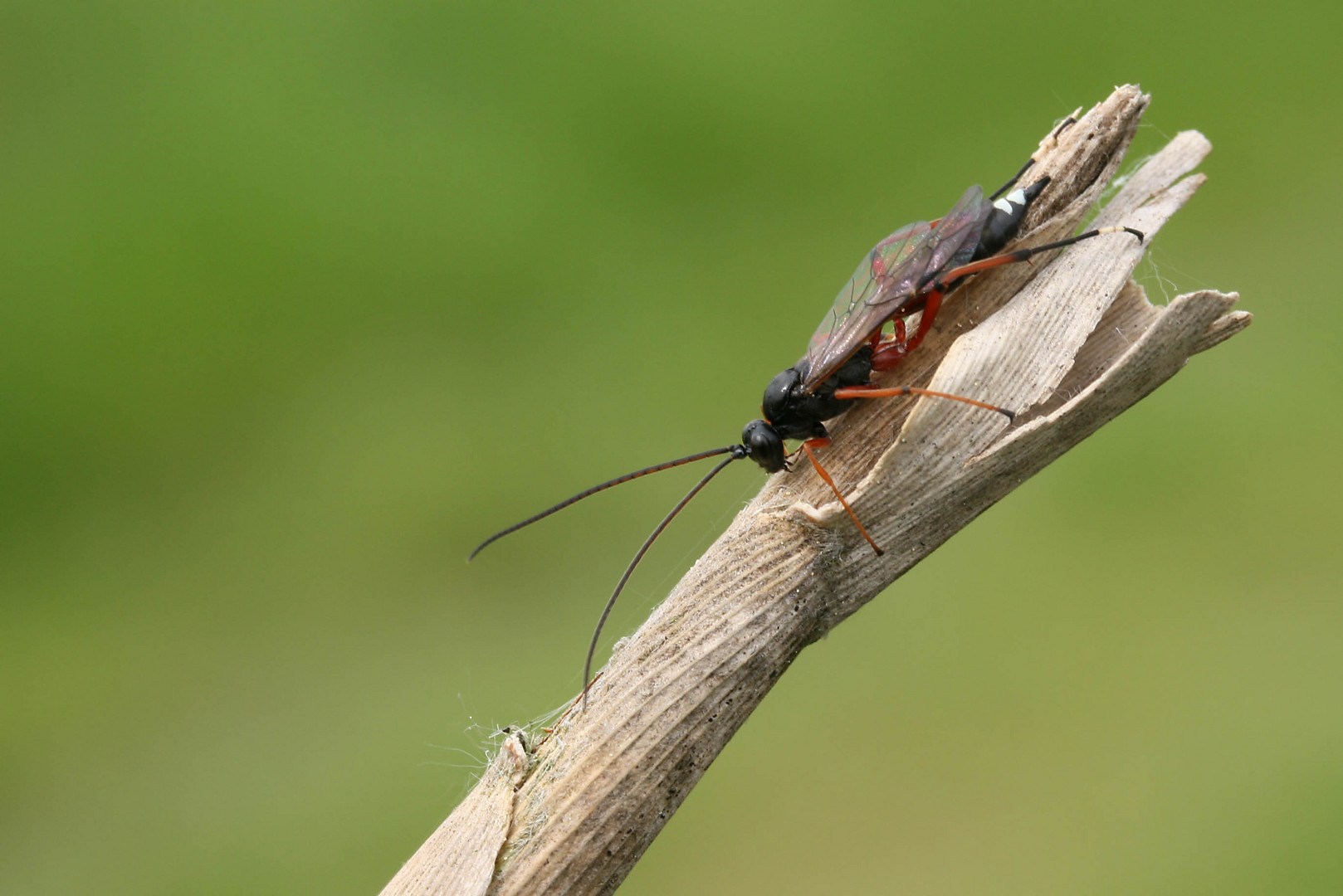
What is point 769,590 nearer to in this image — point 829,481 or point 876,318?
point 829,481

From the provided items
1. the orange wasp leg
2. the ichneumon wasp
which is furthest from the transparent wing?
the orange wasp leg

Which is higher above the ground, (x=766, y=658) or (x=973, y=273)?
(x=973, y=273)

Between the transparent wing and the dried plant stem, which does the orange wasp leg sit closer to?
the dried plant stem

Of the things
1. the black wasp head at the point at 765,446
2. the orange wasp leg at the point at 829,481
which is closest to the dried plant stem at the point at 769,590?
the orange wasp leg at the point at 829,481

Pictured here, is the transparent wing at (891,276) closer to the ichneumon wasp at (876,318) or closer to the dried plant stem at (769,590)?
the ichneumon wasp at (876,318)

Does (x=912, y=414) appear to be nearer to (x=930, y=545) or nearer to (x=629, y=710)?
(x=930, y=545)

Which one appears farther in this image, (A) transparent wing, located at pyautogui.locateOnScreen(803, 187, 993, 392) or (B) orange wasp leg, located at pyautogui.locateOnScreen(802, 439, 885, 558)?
(A) transparent wing, located at pyautogui.locateOnScreen(803, 187, 993, 392)

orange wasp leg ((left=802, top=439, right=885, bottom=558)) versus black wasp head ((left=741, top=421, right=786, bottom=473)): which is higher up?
black wasp head ((left=741, top=421, right=786, bottom=473))

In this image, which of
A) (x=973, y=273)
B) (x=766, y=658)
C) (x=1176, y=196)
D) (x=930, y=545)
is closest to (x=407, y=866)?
(x=766, y=658)
